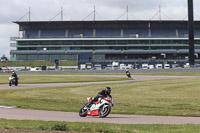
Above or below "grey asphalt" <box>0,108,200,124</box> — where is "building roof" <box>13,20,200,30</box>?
above

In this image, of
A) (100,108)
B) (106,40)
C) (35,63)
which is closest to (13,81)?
(100,108)

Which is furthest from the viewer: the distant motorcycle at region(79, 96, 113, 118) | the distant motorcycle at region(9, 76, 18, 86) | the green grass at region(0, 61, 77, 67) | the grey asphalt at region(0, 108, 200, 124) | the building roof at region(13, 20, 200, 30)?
the building roof at region(13, 20, 200, 30)

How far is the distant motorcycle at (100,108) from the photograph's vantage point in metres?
15.8

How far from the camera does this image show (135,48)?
143 meters

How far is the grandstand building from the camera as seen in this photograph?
140m

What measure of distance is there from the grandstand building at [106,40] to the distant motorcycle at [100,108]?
119849mm

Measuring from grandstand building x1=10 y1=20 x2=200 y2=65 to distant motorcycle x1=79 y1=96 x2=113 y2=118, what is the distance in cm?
11985

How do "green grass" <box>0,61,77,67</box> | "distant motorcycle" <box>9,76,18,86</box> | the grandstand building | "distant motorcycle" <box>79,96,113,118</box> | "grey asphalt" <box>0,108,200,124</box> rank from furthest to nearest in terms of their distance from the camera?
the grandstand building
"green grass" <box>0,61,77,67</box>
"distant motorcycle" <box>9,76,18,86</box>
"distant motorcycle" <box>79,96,113,118</box>
"grey asphalt" <box>0,108,200,124</box>

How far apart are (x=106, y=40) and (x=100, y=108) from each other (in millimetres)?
126965

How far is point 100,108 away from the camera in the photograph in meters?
16.1

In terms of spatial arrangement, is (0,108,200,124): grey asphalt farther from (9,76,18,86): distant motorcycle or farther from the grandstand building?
the grandstand building

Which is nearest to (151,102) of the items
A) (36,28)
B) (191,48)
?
(191,48)

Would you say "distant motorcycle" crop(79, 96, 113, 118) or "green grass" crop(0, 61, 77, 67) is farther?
"green grass" crop(0, 61, 77, 67)

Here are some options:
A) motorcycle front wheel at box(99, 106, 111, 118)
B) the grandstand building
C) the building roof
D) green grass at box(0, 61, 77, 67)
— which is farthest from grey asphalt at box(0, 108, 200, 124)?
the building roof
